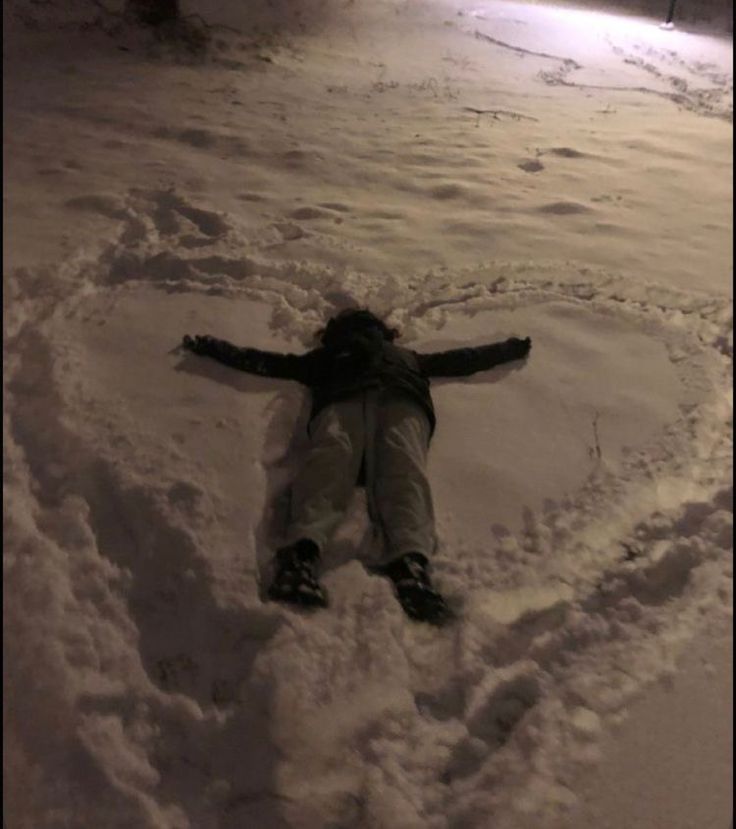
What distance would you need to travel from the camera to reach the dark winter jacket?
8.76 ft

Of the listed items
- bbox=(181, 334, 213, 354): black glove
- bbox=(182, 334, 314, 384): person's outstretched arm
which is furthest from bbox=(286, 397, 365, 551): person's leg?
bbox=(181, 334, 213, 354): black glove

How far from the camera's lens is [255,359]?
2.92 m

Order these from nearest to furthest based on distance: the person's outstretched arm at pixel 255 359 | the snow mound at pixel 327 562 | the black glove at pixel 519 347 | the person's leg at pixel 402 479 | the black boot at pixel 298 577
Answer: the snow mound at pixel 327 562 → the black boot at pixel 298 577 → the person's leg at pixel 402 479 → the person's outstretched arm at pixel 255 359 → the black glove at pixel 519 347

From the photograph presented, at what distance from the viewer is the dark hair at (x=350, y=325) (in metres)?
2.96

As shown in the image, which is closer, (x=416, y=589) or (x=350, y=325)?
(x=416, y=589)

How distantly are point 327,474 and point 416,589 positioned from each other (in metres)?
0.51

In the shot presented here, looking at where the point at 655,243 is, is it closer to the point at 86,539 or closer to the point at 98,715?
the point at 86,539

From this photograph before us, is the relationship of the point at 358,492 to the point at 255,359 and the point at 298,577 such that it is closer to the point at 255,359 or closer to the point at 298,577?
the point at 298,577

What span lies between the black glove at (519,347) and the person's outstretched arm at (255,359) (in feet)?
2.85

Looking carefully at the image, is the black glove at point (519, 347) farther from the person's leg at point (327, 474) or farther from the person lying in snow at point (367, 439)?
the person's leg at point (327, 474)

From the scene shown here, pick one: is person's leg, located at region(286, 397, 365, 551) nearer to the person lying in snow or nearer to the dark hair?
the person lying in snow

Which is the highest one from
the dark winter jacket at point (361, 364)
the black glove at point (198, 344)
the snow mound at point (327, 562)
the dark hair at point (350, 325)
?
the dark hair at point (350, 325)

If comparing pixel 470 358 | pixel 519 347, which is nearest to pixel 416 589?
pixel 470 358

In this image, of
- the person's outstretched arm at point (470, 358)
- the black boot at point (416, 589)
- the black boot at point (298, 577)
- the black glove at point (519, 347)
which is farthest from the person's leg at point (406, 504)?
the black glove at point (519, 347)
